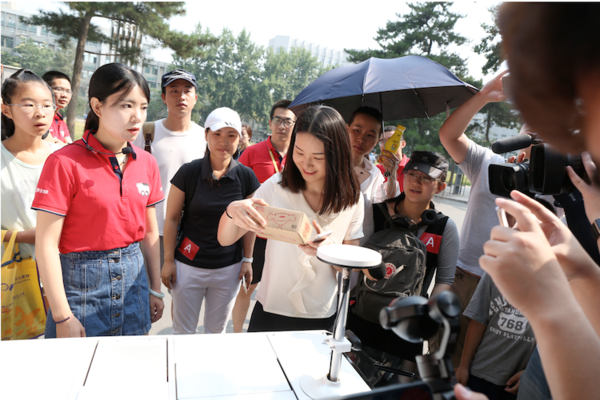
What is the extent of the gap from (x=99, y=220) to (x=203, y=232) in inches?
33.7

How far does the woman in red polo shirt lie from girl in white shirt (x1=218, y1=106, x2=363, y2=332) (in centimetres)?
46

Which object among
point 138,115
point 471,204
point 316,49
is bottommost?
point 471,204

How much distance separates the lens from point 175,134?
120 inches

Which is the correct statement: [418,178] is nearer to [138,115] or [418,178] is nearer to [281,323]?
[281,323]

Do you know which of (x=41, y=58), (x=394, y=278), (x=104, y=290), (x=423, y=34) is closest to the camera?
(x=104, y=290)

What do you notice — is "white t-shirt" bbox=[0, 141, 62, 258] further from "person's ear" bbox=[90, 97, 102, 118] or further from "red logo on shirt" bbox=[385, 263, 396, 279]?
"red logo on shirt" bbox=[385, 263, 396, 279]

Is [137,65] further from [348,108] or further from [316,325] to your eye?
[316,325]

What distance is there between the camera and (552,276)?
0.65m

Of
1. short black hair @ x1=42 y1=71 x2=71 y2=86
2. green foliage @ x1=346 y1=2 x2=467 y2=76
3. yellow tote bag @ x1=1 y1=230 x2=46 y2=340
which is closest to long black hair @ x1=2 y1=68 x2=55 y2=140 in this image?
yellow tote bag @ x1=1 y1=230 x2=46 y2=340

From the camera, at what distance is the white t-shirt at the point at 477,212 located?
93.5 inches

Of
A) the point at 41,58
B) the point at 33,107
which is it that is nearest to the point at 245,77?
the point at 41,58

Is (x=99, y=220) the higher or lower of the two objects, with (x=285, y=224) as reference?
lower

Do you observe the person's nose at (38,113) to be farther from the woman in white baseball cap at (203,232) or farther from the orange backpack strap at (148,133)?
the woman in white baseball cap at (203,232)

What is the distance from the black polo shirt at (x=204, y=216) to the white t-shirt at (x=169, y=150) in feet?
1.71
